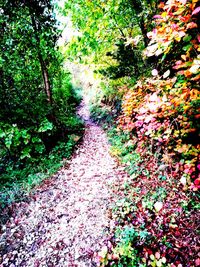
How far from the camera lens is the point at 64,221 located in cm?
421

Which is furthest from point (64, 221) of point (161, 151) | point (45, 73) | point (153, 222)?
point (45, 73)

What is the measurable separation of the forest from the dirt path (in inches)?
11.1

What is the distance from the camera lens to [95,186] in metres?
5.07

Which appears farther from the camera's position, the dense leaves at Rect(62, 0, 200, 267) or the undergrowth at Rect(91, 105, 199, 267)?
the undergrowth at Rect(91, 105, 199, 267)

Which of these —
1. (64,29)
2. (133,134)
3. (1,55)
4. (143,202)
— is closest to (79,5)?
(64,29)

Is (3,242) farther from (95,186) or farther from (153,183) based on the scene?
(153,183)

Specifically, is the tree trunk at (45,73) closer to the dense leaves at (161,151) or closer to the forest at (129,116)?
the forest at (129,116)

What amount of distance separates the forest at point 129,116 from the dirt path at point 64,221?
28 cm

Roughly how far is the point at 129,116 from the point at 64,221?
3390 millimetres

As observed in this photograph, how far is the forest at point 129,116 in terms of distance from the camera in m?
2.85

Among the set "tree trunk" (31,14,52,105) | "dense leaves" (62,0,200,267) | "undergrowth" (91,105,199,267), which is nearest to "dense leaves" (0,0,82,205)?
"tree trunk" (31,14,52,105)

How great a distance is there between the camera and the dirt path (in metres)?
3.53

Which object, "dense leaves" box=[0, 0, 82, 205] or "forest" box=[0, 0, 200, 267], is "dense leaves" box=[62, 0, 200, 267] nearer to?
"forest" box=[0, 0, 200, 267]

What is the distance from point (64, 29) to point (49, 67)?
67.6 inches
